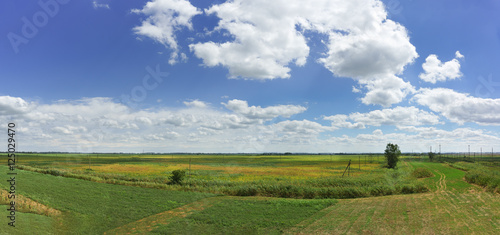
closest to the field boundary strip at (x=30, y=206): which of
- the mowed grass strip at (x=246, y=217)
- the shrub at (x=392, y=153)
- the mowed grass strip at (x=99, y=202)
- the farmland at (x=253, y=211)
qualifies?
the farmland at (x=253, y=211)

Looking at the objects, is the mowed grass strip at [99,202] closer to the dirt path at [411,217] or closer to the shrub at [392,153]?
the dirt path at [411,217]

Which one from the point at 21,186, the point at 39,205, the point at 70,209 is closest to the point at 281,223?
the point at 70,209

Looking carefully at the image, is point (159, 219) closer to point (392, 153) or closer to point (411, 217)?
point (411, 217)

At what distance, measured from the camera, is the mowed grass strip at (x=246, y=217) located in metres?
16.1

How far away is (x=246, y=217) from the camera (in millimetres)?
18656

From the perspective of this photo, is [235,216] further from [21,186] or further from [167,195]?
[21,186]

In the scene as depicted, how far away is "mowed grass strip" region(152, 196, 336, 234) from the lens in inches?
634

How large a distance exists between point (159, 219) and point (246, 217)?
6.04 m

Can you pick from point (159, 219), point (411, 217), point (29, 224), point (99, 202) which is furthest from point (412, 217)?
point (99, 202)

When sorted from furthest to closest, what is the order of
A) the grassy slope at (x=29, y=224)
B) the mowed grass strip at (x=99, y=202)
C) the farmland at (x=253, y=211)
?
the mowed grass strip at (x=99, y=202) → the farmland at (x=253, y=211) → the grassy slope at (x=29, y=224)

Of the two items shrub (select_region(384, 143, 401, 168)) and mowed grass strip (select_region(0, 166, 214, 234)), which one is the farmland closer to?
mowed grass strip (select_region(0, 166, 214, 234))

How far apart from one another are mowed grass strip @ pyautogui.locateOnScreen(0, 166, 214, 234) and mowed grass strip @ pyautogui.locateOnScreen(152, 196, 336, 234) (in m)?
3.52

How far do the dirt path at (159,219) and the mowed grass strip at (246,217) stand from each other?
0.71 m

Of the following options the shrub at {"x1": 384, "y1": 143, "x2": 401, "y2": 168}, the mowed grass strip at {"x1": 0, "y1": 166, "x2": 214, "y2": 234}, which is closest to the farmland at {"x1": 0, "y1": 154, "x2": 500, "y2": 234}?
the mowed grass strip at {"x1": 0, "y1": 166, "x2": 214, "y2": 234}
